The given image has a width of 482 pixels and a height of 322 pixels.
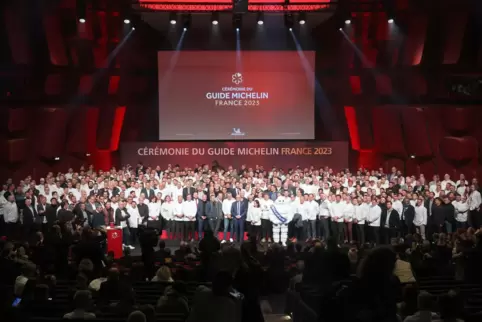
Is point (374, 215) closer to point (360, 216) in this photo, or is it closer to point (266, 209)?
point (360, 216)

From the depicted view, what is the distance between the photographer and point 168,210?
18.8 m

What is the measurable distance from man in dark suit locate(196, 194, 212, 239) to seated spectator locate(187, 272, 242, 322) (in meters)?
13.1

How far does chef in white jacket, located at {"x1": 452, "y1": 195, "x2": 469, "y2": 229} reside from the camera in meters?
18.5

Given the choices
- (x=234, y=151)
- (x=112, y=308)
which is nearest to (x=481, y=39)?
(x=234, y=151)

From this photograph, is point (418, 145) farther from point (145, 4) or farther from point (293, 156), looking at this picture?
point (145, 4)

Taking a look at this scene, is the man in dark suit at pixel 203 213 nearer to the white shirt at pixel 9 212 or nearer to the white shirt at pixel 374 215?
the white shirt at pixel 374 215

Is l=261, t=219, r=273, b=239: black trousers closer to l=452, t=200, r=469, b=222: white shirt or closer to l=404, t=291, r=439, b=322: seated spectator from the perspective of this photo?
l=452, t=200, r=469, b=222: white shirt

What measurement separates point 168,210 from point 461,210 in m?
8.31

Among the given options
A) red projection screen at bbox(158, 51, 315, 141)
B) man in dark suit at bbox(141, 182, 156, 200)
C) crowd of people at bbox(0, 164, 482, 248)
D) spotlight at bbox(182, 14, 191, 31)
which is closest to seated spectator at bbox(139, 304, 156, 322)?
crowd of people at bbox(0, 164, 482, 248)

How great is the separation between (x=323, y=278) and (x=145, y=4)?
18254mm

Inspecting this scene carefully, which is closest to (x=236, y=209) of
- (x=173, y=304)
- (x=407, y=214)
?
(x=407, y=214)

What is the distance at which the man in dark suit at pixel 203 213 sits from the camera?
18.7m

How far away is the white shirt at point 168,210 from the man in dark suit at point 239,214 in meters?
1.76

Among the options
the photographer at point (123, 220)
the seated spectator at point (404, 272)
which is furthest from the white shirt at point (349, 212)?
the seated spectator at point (404, 272)
